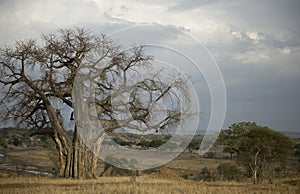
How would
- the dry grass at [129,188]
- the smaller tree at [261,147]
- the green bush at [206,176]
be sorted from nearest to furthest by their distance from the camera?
1. the dry grass at [129,188]
2. the green bush at [206,176]
3. the smaller tree at [261,147]

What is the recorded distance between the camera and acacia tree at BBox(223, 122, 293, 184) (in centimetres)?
3130

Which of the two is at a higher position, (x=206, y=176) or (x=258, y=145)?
(x=258, y=145)

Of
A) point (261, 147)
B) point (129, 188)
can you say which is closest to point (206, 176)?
point (261, 147)

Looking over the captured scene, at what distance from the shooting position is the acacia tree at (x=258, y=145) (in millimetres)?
31297

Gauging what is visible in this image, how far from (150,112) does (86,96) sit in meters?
3.53

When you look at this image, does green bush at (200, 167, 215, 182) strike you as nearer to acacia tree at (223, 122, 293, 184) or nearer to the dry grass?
acacia tree at (223, 122, 293, 184)

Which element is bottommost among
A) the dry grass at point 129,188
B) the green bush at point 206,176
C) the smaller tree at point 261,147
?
the green bush at point 206,176

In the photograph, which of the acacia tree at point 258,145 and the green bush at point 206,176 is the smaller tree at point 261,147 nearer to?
the acacia tree at point 258,145

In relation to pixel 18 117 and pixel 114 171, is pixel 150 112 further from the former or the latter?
pixel 114 171

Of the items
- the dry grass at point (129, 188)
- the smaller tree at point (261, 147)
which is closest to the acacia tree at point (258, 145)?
the smaller tree at point (261, 147)

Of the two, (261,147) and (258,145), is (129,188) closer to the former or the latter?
(258,145)

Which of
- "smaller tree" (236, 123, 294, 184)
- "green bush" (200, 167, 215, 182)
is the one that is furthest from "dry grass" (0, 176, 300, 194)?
"smaller tree" (236, 123, 294, 184)

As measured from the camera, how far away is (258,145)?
102ft

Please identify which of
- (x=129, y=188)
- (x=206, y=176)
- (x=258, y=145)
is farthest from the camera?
(x=206, y=176)
